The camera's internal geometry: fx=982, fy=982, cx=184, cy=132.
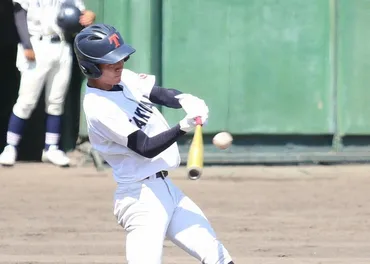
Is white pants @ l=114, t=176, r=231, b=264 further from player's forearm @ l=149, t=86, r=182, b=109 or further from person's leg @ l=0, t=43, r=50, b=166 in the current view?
person's leg @ l=0, t=43, r=50, b=166

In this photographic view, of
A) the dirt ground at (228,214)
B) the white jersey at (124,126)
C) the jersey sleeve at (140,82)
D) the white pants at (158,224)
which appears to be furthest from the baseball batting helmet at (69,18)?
the white pants at (158,224)

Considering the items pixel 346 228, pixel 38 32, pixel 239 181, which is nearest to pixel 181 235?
pixel 346 228

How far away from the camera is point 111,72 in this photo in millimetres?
4730

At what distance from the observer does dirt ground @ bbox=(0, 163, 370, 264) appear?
660 centimetres

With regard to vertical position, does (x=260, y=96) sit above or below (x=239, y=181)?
above

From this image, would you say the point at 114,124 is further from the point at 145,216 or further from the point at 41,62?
the point at 41,62

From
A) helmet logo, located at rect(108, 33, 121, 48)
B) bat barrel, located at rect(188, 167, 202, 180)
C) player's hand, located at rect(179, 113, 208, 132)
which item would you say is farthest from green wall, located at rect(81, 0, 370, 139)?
bat barrel, located at rect(188, 167, 202, 180)

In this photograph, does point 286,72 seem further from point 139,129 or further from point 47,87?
point 139,129

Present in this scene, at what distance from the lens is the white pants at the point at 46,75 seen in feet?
31.1

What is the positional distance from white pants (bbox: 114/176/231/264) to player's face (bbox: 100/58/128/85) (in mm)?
527

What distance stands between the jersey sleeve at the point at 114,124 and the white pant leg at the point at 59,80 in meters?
4.88

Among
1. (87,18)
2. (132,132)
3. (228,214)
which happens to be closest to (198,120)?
(132,132)

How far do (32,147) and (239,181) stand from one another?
3179 millimetres

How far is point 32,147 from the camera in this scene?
11398 millimetres
